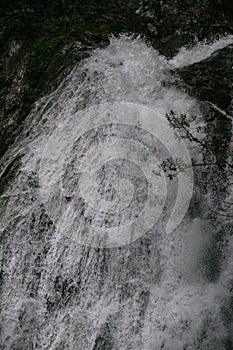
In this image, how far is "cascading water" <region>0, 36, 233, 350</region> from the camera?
5.15 metres

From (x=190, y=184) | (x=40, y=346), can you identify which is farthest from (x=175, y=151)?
(x=40, y=346)

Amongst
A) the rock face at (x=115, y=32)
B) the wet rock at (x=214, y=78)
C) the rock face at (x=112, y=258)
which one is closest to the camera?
the rock face at (x=112, y=258)

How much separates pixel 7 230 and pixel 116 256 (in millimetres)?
1409

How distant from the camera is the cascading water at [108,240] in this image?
515cm

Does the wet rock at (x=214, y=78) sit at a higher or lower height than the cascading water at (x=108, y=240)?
higher

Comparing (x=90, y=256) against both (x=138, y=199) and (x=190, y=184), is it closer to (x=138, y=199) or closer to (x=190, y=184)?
(x=138, y=199)

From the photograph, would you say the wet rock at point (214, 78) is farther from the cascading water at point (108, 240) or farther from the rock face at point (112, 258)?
the cascading water at point (108, 240)

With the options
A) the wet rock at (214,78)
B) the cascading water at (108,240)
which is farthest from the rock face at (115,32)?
the cascading water at (108,240)

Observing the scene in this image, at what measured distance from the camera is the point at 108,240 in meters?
5.44

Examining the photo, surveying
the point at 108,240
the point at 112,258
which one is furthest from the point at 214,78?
the point at 112,258

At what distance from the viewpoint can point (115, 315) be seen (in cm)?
521

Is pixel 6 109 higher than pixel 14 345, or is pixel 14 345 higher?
pixel 6 109

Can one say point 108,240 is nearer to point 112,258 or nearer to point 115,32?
point 112,258

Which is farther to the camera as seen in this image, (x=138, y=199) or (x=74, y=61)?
(x=74, y=61)
